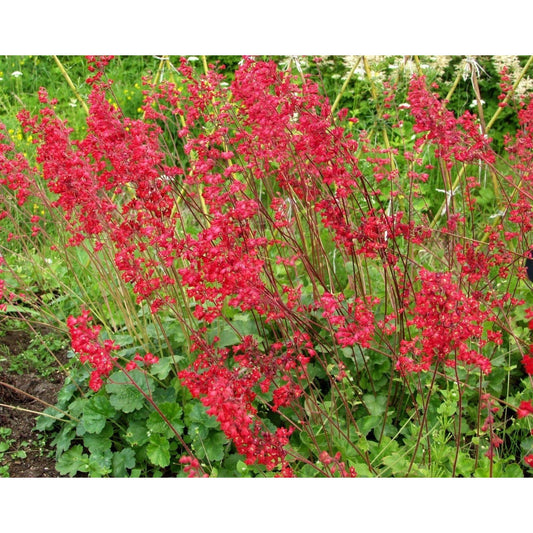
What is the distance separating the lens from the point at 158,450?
97.0 inches

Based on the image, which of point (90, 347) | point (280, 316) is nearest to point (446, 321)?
point (280, 316)

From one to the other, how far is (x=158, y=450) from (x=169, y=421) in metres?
0.13

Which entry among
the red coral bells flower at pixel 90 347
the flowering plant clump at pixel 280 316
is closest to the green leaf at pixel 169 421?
the flowering plant clump at pixel 280 316

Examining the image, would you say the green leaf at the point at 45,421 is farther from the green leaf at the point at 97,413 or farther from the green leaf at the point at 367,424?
the green leaf at the point at 367,424

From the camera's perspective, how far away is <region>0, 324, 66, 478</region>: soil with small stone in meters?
2.68

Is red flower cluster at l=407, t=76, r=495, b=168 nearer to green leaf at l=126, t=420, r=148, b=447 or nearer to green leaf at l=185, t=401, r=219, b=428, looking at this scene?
green leaf at l=185, t=401, r=219, b=428

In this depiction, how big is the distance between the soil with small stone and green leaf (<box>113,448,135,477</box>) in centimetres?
28

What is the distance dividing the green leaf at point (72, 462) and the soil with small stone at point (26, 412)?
7cm

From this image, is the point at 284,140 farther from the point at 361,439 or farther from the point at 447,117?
the point at 361,439

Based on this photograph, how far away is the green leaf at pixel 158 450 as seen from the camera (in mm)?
2432

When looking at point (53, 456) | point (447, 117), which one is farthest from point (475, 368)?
point (53, 456)

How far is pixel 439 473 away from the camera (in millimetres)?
2193

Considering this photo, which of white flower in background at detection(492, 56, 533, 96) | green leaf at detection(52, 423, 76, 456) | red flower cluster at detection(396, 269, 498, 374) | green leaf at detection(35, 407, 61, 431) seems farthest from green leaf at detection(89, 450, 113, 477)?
white flower in background at detection(492, 56, 533, 96)

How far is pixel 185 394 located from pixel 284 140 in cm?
113
